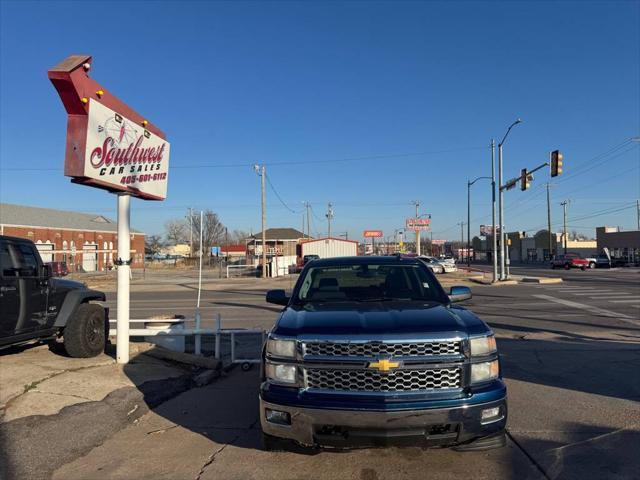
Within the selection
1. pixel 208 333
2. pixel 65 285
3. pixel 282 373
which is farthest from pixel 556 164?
pixel 282 373

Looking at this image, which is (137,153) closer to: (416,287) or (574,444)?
(416,287)

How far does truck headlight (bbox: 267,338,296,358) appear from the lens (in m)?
3.79

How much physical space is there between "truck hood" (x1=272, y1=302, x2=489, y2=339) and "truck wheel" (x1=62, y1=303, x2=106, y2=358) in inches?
183

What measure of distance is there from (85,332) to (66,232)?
61.4 meters

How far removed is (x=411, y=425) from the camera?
3.45 meters

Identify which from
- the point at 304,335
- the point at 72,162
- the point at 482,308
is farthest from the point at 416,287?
the point at 482,308

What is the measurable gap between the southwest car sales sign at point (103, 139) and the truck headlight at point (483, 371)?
546cm

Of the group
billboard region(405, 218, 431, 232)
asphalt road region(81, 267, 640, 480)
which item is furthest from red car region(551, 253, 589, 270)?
asphalt road region(81, 267, 640, 480)

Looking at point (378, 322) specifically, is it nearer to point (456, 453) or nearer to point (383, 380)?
point (383, 380)

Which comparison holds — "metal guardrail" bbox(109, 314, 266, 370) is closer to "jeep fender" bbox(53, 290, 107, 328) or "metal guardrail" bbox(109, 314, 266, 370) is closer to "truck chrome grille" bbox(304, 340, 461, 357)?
"jeep fender" bbox(53, 290, 107, 328)

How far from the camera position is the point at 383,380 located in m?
3.62

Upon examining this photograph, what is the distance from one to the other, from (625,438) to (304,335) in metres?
3.23

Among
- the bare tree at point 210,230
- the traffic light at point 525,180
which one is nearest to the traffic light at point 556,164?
the traffic light at point 525,180

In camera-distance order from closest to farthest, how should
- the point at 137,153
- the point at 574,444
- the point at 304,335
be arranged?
the point at 304,335, the point at 574,444, the point at 137,153
